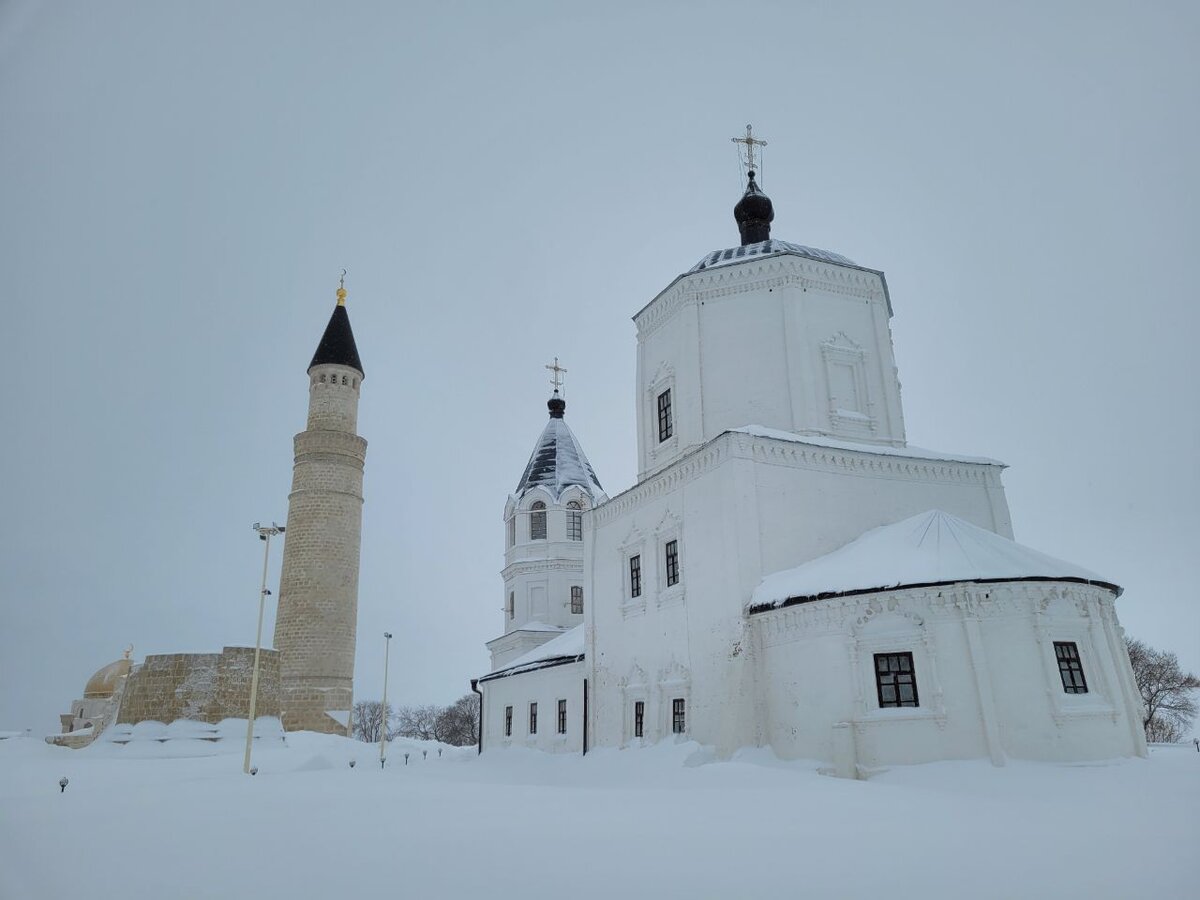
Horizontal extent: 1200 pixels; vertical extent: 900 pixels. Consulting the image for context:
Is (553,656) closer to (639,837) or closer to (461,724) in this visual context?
(639,837)

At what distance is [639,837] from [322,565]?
1014 inches

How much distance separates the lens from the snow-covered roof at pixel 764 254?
18.5 m

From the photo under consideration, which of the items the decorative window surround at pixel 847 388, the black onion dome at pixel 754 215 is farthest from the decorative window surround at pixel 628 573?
the black onion dome at pixel 754 215

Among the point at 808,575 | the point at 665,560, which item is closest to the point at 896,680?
the point at 808,575

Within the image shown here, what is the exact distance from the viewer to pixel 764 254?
1844cm

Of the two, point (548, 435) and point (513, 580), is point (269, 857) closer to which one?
point (513, 580)

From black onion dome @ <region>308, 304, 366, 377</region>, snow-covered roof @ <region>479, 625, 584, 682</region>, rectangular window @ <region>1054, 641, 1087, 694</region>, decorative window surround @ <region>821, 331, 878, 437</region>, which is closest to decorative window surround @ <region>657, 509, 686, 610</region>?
decorative window surround @ <region>821, 331, 878, 437</region>

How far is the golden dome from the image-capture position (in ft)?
113

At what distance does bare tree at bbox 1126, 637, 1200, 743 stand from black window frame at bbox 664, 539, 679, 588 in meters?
26.2

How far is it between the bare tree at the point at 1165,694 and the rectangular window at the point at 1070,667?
2542cm

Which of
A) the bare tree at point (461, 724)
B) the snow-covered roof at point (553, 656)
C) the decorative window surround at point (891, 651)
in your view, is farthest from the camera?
the bare tree at point (461, 724)

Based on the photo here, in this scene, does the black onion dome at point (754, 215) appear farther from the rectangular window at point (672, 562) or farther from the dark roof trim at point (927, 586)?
the dark roof trim at point (927, 586)

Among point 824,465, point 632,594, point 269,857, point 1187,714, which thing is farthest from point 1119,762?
point 1187,714

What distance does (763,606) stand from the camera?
14391mm
